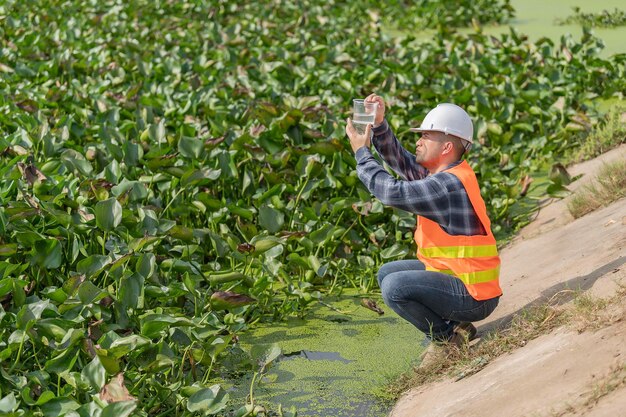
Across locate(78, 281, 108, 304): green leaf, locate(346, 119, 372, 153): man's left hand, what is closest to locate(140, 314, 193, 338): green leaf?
locate(78, 281, 108, 304): green leaf

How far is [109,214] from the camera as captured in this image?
15.2ft

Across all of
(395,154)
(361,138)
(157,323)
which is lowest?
(157,323)

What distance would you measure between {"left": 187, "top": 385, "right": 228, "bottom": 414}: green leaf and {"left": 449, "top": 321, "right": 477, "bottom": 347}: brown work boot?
989 mm

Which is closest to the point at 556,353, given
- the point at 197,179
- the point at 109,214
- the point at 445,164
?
the point at 445,164

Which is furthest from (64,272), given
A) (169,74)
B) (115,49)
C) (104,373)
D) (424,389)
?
(115,49)

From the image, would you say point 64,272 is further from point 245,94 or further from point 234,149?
point 245,94

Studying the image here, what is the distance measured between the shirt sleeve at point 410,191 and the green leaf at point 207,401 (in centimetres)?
93

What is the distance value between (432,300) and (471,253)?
23cm

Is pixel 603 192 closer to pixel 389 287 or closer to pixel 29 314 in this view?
pixel 389 287

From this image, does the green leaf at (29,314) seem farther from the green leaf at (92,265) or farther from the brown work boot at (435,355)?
the brown work boot at (435,355)

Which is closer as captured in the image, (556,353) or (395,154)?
Answer: (556,353)

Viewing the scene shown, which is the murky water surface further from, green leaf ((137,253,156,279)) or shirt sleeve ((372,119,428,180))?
shirt sleeve ((372,119,428,180))

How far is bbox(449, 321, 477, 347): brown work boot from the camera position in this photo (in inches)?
165

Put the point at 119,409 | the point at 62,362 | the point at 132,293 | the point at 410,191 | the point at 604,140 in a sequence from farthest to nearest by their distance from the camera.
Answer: the point at 604,140, the point at 132,293, the point at 410,191, the point at 62,362, the point at 119,409
